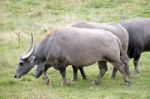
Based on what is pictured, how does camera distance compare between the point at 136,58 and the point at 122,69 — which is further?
the point at 136,58

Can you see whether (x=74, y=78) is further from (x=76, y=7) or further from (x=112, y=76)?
(x=76, y=7)

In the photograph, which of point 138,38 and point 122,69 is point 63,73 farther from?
point 138,38

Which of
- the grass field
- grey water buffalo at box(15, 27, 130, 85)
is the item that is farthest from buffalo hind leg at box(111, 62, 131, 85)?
the grass field

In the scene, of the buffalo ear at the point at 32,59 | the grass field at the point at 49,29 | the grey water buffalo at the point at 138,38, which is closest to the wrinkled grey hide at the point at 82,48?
the buffalo ear at the point at 32,59

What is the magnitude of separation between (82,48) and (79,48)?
0.08 metres

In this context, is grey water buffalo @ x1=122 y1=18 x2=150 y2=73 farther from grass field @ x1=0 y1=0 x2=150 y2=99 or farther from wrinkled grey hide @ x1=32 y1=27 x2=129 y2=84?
wrinkled grey hide @ x1=32 y1=27 x2=129 y2=84

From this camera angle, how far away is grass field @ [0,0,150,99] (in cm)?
1130

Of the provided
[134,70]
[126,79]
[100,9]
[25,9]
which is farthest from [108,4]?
[126,79]

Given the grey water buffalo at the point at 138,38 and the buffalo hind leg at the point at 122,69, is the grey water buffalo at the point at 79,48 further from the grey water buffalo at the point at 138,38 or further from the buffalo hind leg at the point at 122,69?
the grey water buffalo at the point at 138,38

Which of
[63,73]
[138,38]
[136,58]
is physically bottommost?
[136,58]

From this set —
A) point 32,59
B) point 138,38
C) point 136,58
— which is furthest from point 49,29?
point 32,59

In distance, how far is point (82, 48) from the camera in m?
11.9

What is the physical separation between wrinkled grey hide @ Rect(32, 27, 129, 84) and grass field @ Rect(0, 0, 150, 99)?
0.73 m

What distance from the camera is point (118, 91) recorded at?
11.5 meters
